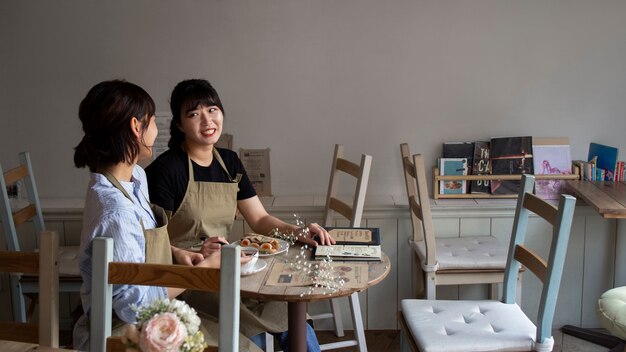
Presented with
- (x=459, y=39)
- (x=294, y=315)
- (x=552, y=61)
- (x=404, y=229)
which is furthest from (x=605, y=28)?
(x=294, y=315)

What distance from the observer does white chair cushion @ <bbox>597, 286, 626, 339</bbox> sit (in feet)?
8.58

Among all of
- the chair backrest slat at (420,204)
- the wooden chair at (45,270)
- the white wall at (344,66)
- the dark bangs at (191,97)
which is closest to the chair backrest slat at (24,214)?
the white wall at (344,66)

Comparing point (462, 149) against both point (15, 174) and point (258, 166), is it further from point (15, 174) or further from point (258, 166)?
point (15, 174)

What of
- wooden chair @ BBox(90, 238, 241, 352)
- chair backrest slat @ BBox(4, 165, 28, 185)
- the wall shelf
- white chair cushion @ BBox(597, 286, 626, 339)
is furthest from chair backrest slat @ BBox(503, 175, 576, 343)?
chair backrest slat @ BBox(4, 165, 28, 185)

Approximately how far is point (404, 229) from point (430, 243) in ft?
1.57

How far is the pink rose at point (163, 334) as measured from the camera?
4.03ft

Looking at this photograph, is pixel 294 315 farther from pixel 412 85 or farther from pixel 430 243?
pixel 412 85

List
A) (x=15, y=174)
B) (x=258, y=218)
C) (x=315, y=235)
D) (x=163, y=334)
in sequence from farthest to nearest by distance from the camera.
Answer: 1. (x=15, y=174)
2. (x=258, y=218)
3. (x=315, y=235)
4. (x=163, y=334)

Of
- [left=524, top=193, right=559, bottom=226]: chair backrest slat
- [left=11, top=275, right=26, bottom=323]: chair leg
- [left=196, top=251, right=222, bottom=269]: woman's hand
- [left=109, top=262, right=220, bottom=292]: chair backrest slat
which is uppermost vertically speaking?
[left=524, top=193, right=559, bottom=226]: chair backrest slat

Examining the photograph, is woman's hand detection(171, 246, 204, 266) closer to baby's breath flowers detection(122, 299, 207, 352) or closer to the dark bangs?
the dark bangs

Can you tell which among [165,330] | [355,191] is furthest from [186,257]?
[355,191]

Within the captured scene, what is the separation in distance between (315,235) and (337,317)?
1.11 m

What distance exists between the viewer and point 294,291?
201 cm

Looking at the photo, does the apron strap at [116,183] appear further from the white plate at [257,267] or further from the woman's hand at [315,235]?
the woman's hand at [315,235]
